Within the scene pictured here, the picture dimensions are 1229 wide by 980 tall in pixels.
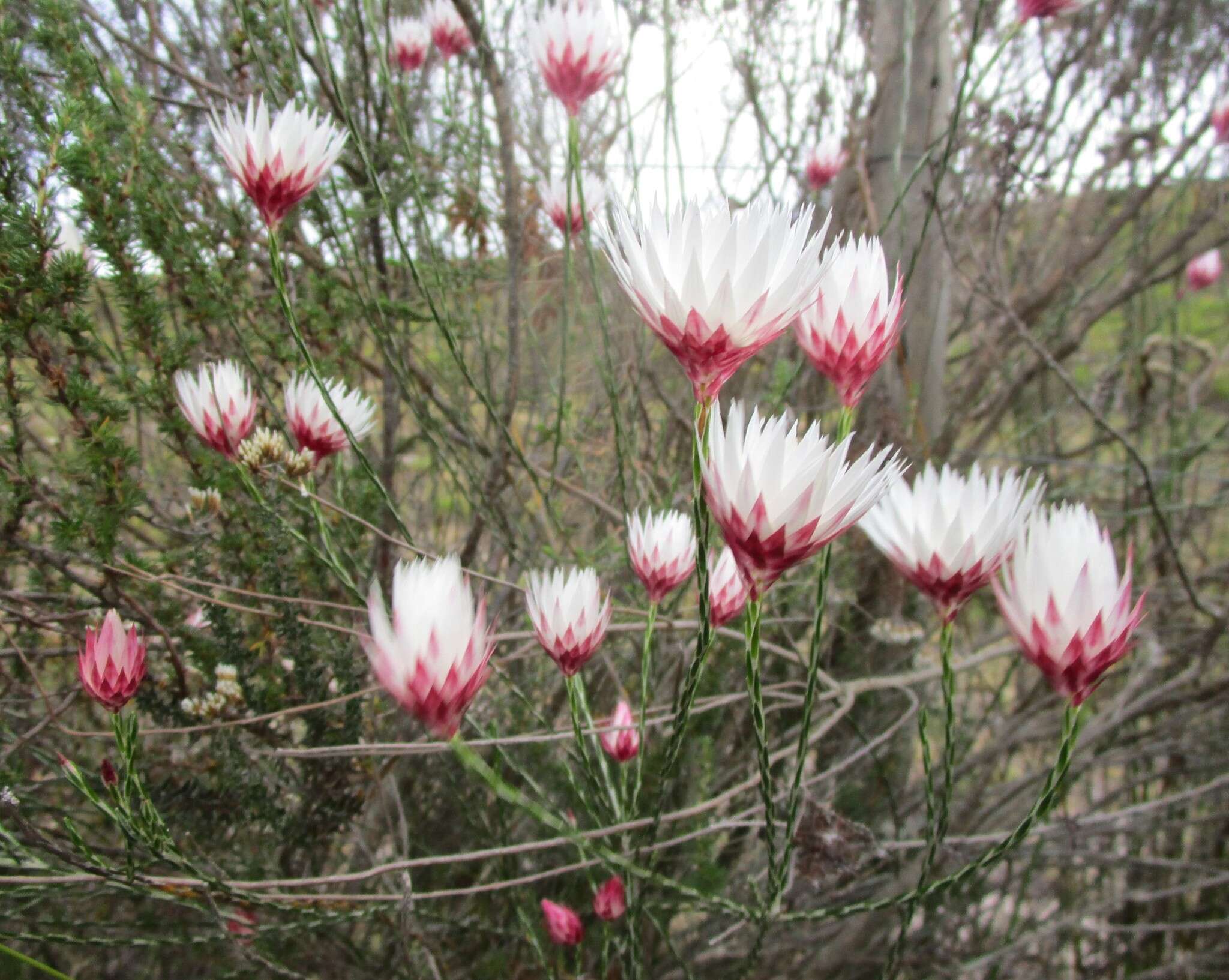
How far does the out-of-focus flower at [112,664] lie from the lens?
2.00 ft

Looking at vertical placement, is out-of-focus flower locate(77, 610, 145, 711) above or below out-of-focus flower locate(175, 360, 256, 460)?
below

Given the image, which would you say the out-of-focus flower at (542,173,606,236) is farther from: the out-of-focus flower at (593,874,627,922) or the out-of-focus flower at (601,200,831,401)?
the out-of-focus flower at (593,874,627,922)

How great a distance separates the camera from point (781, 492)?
16.7 inches

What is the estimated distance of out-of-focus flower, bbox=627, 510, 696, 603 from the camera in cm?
71

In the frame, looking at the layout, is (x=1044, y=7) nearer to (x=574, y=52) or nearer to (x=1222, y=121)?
(x=574, y=52)

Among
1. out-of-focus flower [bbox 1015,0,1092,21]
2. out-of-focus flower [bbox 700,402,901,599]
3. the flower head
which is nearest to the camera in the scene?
out-of-focus flower [bbox 700,402,901,599]

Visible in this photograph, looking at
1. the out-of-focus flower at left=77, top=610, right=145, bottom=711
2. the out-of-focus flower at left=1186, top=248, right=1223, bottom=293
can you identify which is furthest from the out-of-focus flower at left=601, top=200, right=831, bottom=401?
the out-of-focus flower at left=1186, top=248, right=1223, bottom=293

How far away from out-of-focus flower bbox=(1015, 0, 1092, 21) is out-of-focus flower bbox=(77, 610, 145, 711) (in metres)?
1.11

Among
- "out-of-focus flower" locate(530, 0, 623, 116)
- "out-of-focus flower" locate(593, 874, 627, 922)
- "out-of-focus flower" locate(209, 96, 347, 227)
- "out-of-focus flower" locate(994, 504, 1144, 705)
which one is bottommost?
"out-of-focus flower" locate(593, 874, 627, 922)

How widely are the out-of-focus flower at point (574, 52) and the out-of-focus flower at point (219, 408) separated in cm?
44

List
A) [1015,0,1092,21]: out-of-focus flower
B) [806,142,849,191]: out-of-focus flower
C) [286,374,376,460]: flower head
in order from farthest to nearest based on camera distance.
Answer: [806,142,849,191]: out-of-focus flower, [1015,0,1092,21]: out-of-focus flower, [286,374,376,460]: flower head

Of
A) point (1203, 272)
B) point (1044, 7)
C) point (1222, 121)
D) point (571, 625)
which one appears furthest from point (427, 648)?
point (1203, 272)

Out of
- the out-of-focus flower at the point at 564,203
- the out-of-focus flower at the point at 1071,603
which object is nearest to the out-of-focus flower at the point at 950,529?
the out-of-focus flower at the point at 1071,603

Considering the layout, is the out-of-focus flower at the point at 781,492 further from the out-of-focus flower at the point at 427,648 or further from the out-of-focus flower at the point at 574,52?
the out-of-focus flower at the point at 574,52
